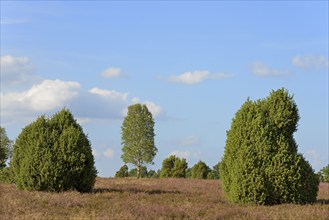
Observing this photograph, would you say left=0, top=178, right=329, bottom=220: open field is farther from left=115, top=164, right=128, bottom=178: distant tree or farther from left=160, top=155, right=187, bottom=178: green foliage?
left=115, top=164, right=128, bottom=178: distant tree

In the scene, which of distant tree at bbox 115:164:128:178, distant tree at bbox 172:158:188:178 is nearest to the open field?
distant tree at bbox 172:158:188:178

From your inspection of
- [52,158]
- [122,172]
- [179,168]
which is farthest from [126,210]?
[122,172]

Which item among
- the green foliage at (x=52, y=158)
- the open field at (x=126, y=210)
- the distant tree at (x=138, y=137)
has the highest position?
the distant tree at (x=138, y=137)

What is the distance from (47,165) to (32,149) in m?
1.07

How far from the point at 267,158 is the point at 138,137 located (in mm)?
35720

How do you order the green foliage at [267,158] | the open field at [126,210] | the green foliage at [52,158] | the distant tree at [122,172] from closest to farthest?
1. the open field at [126,210]
2. the green foliage at [267,158]
3. the green foliage at [52,158]
4. the distant tree at [122,172]

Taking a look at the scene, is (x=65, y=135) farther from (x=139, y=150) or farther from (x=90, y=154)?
(x=139, y=150)

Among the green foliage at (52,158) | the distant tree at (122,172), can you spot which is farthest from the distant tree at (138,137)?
the green foliage at (52,158)

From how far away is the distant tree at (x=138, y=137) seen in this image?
52688 millimetres

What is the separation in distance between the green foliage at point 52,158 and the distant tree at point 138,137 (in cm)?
3098

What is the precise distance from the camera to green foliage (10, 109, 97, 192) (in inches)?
811

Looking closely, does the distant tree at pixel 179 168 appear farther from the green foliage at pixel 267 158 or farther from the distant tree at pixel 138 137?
the green foliage at pixel 267 158

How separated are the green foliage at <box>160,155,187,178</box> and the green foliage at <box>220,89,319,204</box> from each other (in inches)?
1251

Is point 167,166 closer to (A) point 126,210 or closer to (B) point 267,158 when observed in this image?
(B) point 267,158
